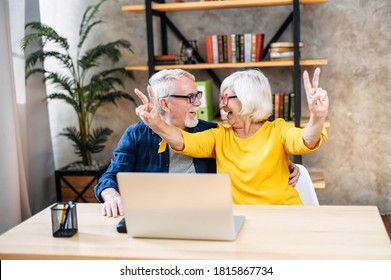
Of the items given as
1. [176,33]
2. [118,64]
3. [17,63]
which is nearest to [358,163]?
[176,33]

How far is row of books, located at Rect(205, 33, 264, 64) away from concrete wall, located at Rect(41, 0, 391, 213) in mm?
308

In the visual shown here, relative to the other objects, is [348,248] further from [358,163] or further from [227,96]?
[358,163]

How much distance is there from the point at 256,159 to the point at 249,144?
3.0 inches

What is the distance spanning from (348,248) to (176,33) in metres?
3.06

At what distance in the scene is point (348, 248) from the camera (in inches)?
66.1

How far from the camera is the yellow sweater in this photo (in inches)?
94.3

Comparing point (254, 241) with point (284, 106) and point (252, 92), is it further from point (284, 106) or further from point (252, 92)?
point (284, 106)

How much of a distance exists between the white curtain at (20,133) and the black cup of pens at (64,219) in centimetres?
214

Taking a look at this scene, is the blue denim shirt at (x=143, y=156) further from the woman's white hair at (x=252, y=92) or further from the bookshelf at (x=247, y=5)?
the bookshelf at (x=247, y=5)

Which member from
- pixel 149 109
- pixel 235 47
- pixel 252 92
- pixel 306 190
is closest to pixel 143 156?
pixel 149 109

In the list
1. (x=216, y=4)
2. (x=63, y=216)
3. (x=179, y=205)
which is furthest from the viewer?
(x=216, y=4)

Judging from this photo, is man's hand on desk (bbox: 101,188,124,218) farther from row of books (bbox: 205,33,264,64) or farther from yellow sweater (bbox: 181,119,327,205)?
row of books (bbox: 205,33,264,64)

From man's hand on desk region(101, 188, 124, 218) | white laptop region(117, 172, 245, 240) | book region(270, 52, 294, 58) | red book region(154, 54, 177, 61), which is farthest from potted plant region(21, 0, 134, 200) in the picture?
white laptop region(117, 172, 245, 240)

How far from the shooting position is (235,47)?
4074 mm
